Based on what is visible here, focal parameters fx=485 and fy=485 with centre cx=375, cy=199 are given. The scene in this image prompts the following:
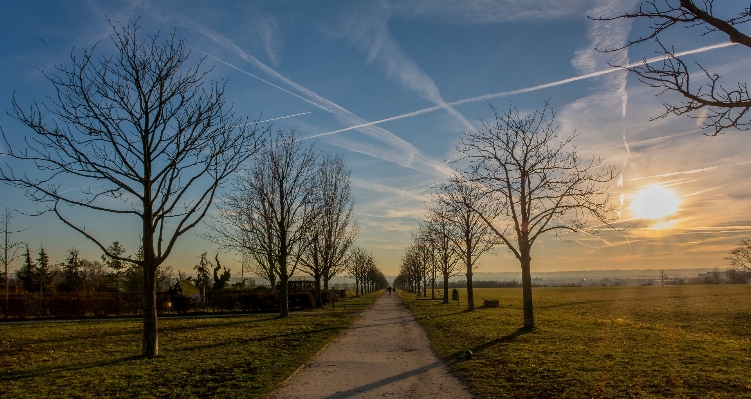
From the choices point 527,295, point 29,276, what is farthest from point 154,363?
point 29,276

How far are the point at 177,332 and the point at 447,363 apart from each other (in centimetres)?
1172

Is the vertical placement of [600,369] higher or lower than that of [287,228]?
lower

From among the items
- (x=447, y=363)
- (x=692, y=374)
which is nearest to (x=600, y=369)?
(x=692, y=374)

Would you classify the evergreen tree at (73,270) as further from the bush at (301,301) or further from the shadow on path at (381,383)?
the shadow on path at (381,383)

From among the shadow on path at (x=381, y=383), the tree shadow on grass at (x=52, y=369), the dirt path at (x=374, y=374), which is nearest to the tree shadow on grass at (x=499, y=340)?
the dirt path at (x=374, y=374)

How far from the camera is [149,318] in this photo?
38.9 ft

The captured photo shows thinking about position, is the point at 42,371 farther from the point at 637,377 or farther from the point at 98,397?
the point at 637,377

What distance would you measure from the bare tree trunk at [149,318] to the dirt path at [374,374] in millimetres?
3977

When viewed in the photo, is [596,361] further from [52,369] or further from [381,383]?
[52,369]

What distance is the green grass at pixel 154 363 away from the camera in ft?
26.9

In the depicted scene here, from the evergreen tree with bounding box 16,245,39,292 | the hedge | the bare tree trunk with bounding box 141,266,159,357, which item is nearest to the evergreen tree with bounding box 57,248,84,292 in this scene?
the evergreen tree with bounding box 16,245,39,292

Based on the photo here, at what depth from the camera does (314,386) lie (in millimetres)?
8539

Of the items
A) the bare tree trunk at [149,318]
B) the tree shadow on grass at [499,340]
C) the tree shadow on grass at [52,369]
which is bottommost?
the tree shadow on grass at [499,340]

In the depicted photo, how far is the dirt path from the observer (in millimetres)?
8050
